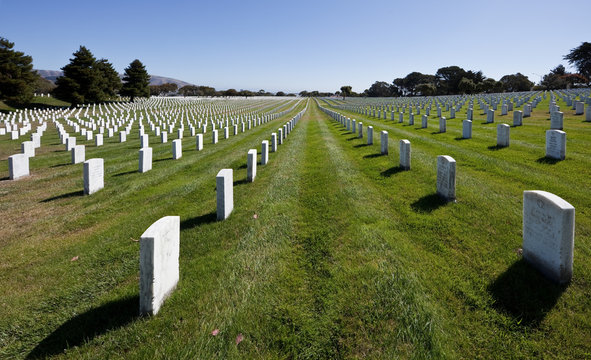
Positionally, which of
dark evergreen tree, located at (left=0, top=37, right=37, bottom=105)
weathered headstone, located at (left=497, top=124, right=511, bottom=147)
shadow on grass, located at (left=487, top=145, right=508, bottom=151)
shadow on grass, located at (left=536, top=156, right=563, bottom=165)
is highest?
dark evergreen tree, located at (left=0, top=37, right=37, bottom=105)

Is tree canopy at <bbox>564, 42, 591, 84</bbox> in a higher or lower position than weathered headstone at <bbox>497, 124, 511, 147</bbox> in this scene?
higher

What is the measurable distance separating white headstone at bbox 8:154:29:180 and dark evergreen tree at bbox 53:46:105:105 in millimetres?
52919

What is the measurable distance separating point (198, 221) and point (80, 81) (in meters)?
64.3

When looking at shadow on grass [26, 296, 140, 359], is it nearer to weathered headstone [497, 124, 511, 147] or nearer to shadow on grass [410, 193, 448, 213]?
shadow on grass [410, 193, 448, 213]

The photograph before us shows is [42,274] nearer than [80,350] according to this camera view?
No

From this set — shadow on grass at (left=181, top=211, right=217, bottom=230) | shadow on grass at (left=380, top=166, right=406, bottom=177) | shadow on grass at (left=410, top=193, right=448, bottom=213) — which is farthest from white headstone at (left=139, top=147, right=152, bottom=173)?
shadow on grass at (left=410, top=193, right=448, bottom=213)

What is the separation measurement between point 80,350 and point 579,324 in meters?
5.03

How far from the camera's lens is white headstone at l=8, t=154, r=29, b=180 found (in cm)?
1033

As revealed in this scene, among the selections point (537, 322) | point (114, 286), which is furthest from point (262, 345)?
point (537, 322)

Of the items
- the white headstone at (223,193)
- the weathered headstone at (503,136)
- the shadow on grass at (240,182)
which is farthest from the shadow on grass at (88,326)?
the weathered headstone at (503,136)

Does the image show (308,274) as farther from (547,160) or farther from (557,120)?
(557,120)

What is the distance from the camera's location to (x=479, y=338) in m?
2.98

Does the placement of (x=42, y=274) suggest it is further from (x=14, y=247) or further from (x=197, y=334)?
(x=197, y=334)

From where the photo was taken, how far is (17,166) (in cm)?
1051
